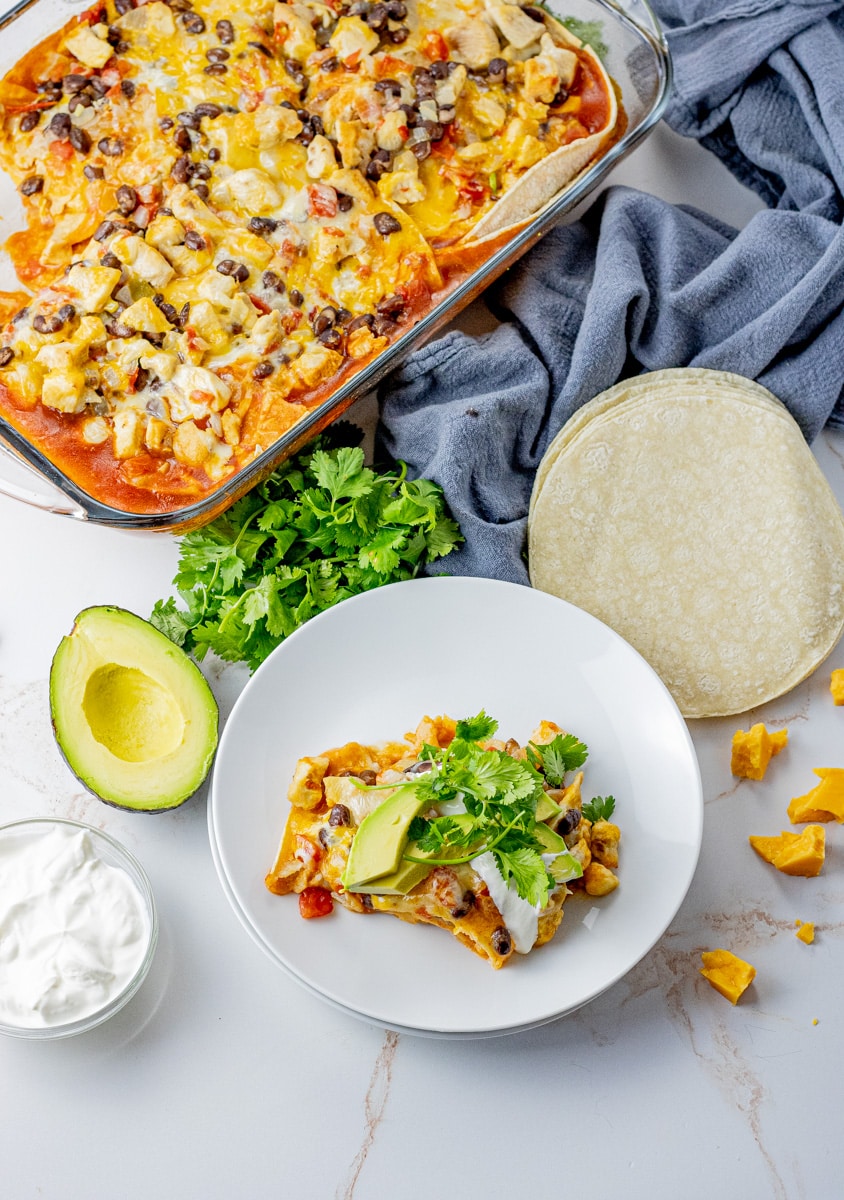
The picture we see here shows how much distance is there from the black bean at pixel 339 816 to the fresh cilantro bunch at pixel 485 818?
21 centimetres

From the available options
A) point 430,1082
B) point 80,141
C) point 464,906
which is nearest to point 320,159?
point 80,141

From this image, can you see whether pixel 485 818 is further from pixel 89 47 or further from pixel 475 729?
pixel 89 47

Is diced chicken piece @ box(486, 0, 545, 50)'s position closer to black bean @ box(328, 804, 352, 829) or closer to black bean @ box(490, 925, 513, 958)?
black bean @ box(328, 804, 352, 829)

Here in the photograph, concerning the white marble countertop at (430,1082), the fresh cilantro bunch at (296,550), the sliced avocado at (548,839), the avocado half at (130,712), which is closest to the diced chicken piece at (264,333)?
the fresh cilantro bunch at (296,550)

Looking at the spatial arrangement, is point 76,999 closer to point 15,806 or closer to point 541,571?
point 15,806

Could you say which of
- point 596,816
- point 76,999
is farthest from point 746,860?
point 76,999

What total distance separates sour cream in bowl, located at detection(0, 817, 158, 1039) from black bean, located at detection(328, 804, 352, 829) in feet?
1.94

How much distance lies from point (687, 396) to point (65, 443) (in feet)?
6.18

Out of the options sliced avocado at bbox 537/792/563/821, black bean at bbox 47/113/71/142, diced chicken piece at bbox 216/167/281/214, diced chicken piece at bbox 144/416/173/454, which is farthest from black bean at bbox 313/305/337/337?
sliced avocado at bbox 537/792/563/821

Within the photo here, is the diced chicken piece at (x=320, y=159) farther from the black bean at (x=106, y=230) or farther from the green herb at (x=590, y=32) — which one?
the green herb at (x=590, y=32)

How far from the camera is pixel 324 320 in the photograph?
357cm

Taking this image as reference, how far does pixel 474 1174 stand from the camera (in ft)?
10.9

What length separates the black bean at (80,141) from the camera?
12.1 ft

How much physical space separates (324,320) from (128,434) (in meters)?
0.67
